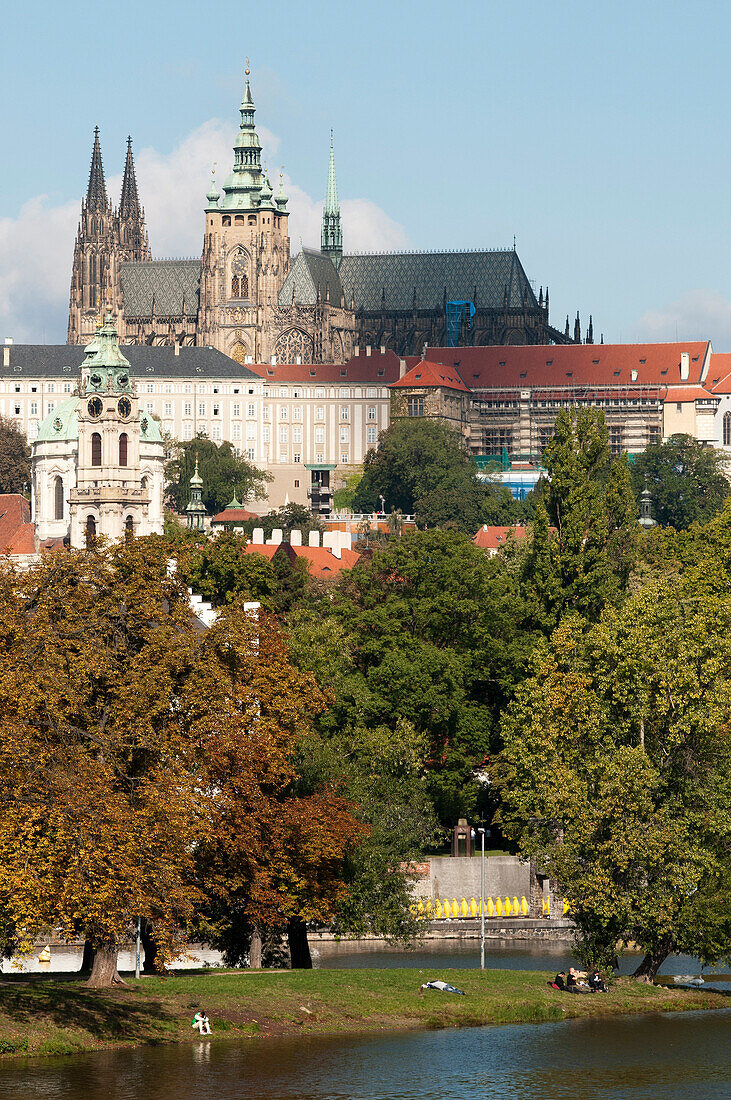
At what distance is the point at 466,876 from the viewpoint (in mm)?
79812

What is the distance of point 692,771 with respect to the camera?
59469mm

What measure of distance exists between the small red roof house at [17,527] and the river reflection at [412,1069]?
304ft

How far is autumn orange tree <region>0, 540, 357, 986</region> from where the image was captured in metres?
46.2

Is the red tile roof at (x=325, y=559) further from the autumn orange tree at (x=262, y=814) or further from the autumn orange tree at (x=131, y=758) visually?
the autumn orange tree at (x=131, y=758)

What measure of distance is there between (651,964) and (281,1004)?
13081 mm

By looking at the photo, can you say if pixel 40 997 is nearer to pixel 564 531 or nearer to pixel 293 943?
pixel 293 943

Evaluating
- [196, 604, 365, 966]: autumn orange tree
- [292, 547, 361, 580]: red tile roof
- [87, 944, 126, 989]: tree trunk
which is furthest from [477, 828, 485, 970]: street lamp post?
[292, 547, 361, 580]: red tile roof

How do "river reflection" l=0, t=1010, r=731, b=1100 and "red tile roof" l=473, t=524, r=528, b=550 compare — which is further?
"red tile roof" l=473, t=524, r=528, b=550

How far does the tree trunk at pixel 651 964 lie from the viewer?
5988 cm

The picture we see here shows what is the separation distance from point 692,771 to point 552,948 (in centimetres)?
1758

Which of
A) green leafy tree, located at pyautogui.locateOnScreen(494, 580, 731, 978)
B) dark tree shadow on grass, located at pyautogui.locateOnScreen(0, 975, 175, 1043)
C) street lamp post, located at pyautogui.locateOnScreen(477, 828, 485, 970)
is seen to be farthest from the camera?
street lamp post, located at pyautogui.locateOnScreen(477, 828, 485, 970)

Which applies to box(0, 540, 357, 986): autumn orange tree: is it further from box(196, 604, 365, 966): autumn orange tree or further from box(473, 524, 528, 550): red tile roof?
box(473, 524, 528, 550): red tile roof

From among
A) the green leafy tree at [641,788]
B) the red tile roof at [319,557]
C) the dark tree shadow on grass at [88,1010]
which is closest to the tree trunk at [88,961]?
the dark tree shadow on grass at [88,1010]

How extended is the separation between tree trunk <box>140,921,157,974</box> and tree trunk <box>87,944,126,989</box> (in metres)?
3.83
